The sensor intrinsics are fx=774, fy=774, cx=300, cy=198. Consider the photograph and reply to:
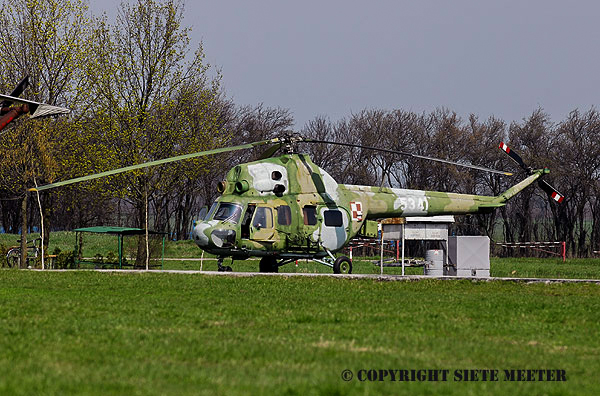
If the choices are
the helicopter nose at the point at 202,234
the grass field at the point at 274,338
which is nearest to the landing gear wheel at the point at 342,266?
the helicopter nose at the point at 202,234

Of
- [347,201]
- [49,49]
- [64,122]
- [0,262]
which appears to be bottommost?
[0,262]

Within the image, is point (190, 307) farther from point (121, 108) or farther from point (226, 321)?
point (121, 108)

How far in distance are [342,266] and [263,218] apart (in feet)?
11.9

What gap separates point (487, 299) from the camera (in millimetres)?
17703

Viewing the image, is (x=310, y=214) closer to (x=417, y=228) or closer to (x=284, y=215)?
(x=284, y=215)

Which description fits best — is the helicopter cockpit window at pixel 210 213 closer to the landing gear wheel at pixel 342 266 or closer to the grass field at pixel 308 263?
the landing gear wheel at pixel 342 266

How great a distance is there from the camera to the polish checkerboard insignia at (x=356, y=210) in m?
29.4

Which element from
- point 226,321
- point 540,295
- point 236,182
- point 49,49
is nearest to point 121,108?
point 49,49

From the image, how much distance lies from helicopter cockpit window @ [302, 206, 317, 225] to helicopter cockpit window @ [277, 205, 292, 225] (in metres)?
0.64

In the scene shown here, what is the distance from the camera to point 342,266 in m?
28.7

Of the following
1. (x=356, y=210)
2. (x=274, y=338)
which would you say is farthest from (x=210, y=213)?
(x=274, y=338)

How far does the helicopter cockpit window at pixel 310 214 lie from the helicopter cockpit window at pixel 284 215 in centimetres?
64

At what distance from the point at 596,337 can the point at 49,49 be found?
32326 millimetres

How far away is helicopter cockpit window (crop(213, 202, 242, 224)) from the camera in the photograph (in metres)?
27.1
